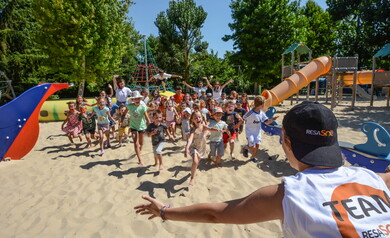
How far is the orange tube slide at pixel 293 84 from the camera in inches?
313

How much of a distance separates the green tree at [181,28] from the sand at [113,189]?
23.7m

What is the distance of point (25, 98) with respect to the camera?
5.71 meters

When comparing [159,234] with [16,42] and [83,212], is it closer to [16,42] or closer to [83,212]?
[83,212]

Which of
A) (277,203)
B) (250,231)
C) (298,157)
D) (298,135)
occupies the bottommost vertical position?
(250,231)

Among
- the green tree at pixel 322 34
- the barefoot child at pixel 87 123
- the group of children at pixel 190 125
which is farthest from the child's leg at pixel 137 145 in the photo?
the green tree at pixel 322 34

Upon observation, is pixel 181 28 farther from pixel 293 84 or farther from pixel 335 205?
pixel 335 205

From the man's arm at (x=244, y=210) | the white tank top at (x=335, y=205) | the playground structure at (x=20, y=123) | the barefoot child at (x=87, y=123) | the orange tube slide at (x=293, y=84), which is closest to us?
the white tank top at (x=335, y=205)

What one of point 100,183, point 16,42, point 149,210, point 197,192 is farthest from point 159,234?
point 16,42

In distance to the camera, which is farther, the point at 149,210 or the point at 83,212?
the point at 83,212

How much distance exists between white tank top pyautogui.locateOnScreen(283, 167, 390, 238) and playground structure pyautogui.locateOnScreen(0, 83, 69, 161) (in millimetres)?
6786

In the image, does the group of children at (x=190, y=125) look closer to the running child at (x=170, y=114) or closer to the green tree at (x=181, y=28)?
the running child at (x=170, y=114)

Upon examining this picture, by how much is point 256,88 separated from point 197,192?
22905 mm

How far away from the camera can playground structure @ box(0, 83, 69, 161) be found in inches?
215

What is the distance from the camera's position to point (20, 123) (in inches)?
222
